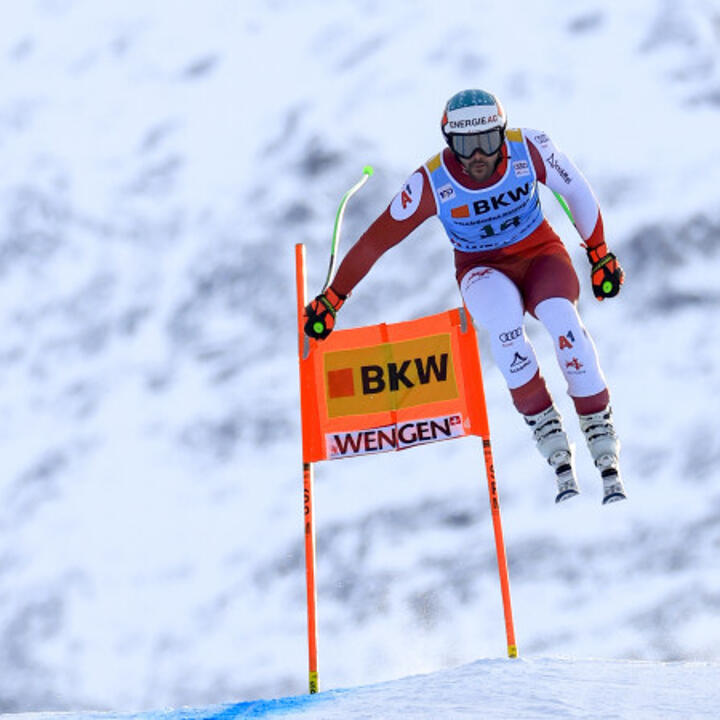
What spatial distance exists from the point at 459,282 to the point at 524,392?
0.82m

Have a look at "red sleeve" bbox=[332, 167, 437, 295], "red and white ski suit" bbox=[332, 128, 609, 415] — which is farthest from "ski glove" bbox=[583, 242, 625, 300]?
"red sleeve" bbox=[332, 167, 437, 295]

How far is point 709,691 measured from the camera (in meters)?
5.82

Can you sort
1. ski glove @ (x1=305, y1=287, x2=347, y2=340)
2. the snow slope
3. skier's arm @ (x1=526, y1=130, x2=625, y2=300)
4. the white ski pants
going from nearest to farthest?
1. the snow slope
2. the white ski pants
3. skier's arm @ (x1=526, y1=130, x2=625, y2=300)
4. ski glove @ (x1=305, y1=287, x2=347, y2=340)

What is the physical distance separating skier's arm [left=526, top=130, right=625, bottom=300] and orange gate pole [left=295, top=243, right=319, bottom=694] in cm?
190

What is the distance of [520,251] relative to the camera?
23.6 feet

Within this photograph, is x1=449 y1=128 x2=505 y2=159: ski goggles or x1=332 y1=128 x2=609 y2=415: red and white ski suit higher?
x1=449 y1=128 x2=505 y2=159: ski goggles

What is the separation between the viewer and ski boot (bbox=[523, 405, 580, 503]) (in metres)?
6.78

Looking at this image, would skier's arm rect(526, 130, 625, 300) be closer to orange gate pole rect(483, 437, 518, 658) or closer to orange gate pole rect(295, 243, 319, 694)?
orange gate pole rect(483, 437, 518, 658)

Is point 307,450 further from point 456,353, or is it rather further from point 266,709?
point 266,709

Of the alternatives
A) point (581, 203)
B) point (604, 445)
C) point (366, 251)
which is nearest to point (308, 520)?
point (366, 251)

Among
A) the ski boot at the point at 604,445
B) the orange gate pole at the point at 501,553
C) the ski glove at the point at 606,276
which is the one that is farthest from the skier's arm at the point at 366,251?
the ski boot at the point at 604,445

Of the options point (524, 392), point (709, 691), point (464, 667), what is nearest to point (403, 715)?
point (464, 667)

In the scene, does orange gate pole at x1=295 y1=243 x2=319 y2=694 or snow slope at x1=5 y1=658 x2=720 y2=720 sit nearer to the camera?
snow slope at x1=5 y1=658 x2=720 y2=720

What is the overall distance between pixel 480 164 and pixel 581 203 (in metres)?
0.71
